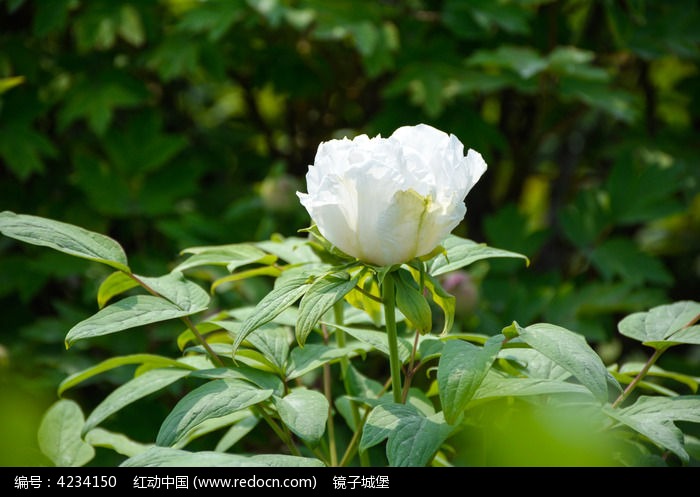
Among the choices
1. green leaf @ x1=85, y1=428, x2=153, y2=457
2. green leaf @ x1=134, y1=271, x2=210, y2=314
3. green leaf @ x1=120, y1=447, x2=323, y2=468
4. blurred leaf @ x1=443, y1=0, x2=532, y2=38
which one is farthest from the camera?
blurred leaf @ x1=443, y1=0, x2=532, y2=38

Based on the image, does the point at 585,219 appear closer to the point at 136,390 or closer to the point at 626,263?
the point at 626,263

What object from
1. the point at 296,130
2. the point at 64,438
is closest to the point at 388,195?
the point at 64,438

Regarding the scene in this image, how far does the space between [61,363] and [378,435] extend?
110 centimetres

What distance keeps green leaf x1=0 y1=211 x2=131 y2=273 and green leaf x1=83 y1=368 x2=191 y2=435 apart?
0.11 metres

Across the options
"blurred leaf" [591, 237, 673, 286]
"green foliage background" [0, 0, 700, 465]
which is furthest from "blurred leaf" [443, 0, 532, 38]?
"blurred leaf" [591, 237, 673, 286]

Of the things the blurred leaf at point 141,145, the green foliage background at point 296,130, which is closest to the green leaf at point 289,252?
the green foliage background at point 296,130

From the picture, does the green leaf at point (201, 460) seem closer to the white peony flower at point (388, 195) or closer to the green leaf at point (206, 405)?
the green leaf at point (206, 405)

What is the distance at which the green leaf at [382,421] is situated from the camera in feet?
2.12

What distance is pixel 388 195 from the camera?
2.23 ft

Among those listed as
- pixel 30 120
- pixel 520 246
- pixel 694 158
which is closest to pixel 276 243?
pixel 520 246

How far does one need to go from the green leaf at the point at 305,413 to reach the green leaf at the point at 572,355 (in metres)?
0.20

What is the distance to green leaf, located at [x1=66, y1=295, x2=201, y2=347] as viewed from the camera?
2.28ft

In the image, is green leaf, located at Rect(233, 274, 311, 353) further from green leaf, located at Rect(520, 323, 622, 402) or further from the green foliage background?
the green foliage background
